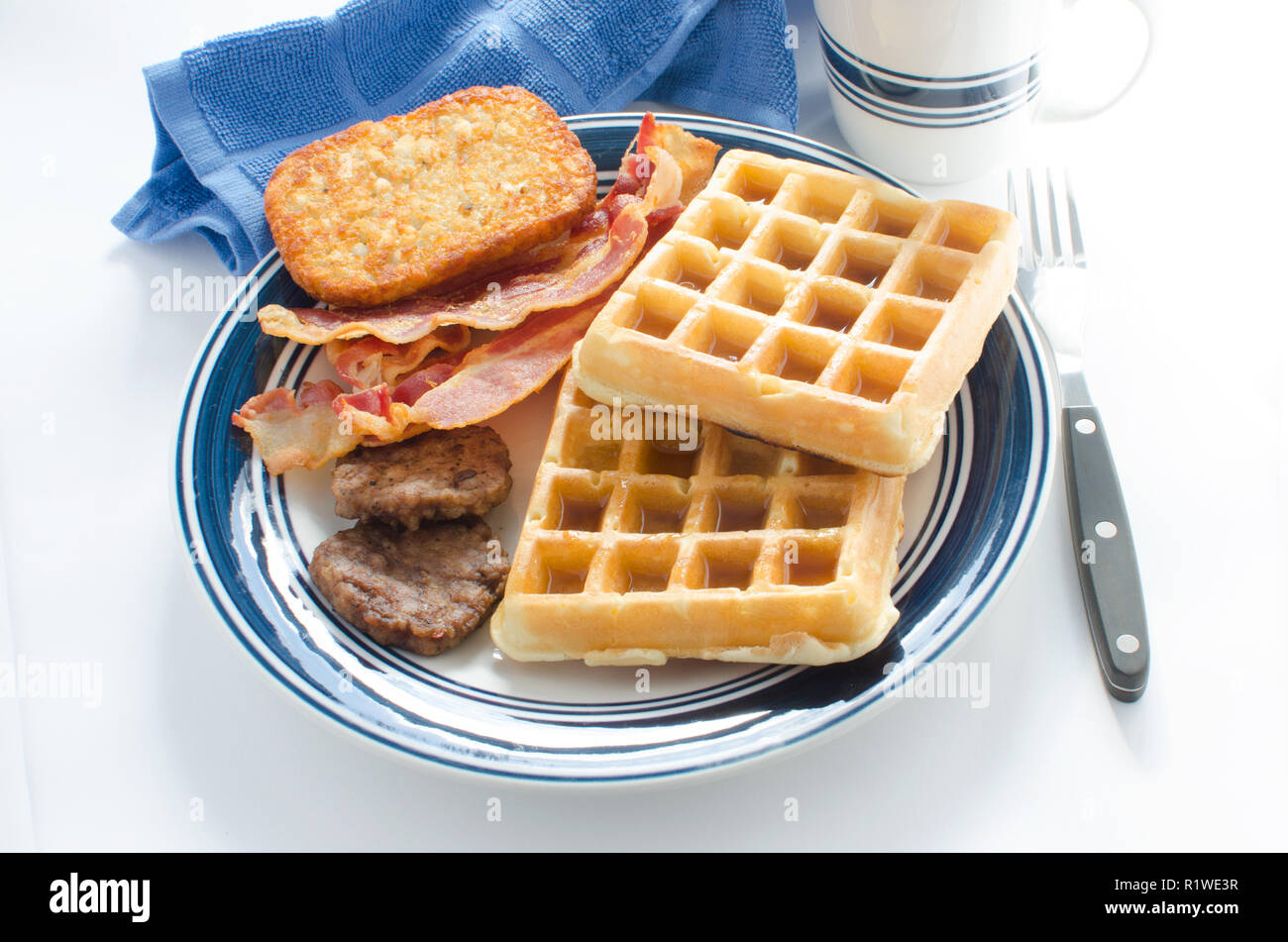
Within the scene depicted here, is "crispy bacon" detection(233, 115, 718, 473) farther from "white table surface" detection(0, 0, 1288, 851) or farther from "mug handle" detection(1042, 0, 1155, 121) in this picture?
"mug handle" detection(1042, 0, 1155, 121)

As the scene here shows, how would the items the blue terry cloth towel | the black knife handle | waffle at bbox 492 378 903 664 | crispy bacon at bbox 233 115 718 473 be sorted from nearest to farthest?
waffle at bbox 492 378 903 664, the black knife handle, crispy bacon at bbox 233 115 718 473, the blue terry cloth towel

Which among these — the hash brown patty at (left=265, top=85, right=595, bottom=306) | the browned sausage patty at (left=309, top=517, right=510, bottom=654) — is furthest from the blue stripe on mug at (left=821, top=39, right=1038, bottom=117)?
the browned sausage patty at (left=309, top=517, right=510, bottom=654)

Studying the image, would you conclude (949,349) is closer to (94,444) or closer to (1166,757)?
(1166,757)

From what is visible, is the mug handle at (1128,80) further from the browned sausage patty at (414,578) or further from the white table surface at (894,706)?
the browned sausage patty at (414,578)

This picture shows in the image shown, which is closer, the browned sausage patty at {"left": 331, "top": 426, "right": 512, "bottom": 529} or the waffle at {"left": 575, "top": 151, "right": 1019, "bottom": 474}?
the waffle at {"left": 575, "top": 151, "right": 1019, "bottom": 474}

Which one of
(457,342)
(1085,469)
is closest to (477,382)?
(457,342)

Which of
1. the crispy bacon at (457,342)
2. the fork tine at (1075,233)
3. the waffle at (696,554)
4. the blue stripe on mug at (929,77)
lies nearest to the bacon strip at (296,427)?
the crispy bacon at (457,342)

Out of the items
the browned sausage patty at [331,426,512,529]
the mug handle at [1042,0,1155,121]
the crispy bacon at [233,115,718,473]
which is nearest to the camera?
the browned sausage patty at [331,426,512,529]
